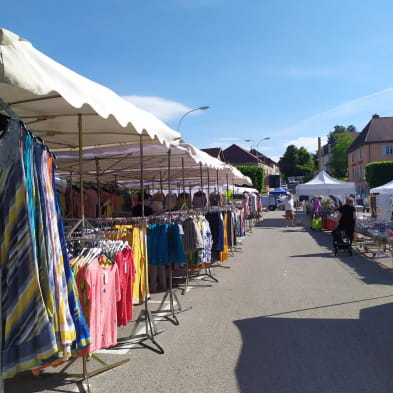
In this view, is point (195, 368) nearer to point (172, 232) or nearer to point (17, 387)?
point (17, 387)

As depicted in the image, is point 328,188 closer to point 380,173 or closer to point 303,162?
point 380,173

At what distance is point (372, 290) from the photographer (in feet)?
25.2

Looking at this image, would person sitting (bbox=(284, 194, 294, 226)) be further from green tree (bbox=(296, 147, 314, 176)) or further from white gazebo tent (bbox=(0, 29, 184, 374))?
green tree (bbox=(296, 147, 314, 176))

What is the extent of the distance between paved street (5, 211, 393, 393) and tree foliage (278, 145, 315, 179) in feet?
310

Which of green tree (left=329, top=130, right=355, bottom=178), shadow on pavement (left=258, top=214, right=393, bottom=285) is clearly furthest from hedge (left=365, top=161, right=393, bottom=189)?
green tree (left=329, top=130, right=355, bottom=178)

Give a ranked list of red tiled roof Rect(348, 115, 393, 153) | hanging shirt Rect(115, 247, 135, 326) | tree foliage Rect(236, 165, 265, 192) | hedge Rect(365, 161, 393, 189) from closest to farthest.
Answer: hanging shirt Rect(115, 247, 135, 326) → hedge Rect(365, 161, 393, 189) → tree foliage Rect(236, 165, 265, 192) → red tiled roof Rect(348, 115, 393, 153)

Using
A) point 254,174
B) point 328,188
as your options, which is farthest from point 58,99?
point 254,174

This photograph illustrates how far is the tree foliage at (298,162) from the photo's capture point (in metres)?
100

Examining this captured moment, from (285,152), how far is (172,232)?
103 metres

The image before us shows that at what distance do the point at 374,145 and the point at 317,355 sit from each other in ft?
194

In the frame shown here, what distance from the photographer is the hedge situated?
44.9 metres

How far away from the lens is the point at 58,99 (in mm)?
3570

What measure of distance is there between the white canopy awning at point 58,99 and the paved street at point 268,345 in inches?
104

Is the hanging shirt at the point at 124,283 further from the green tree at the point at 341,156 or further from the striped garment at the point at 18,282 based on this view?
the green tree at the point at 341,156
